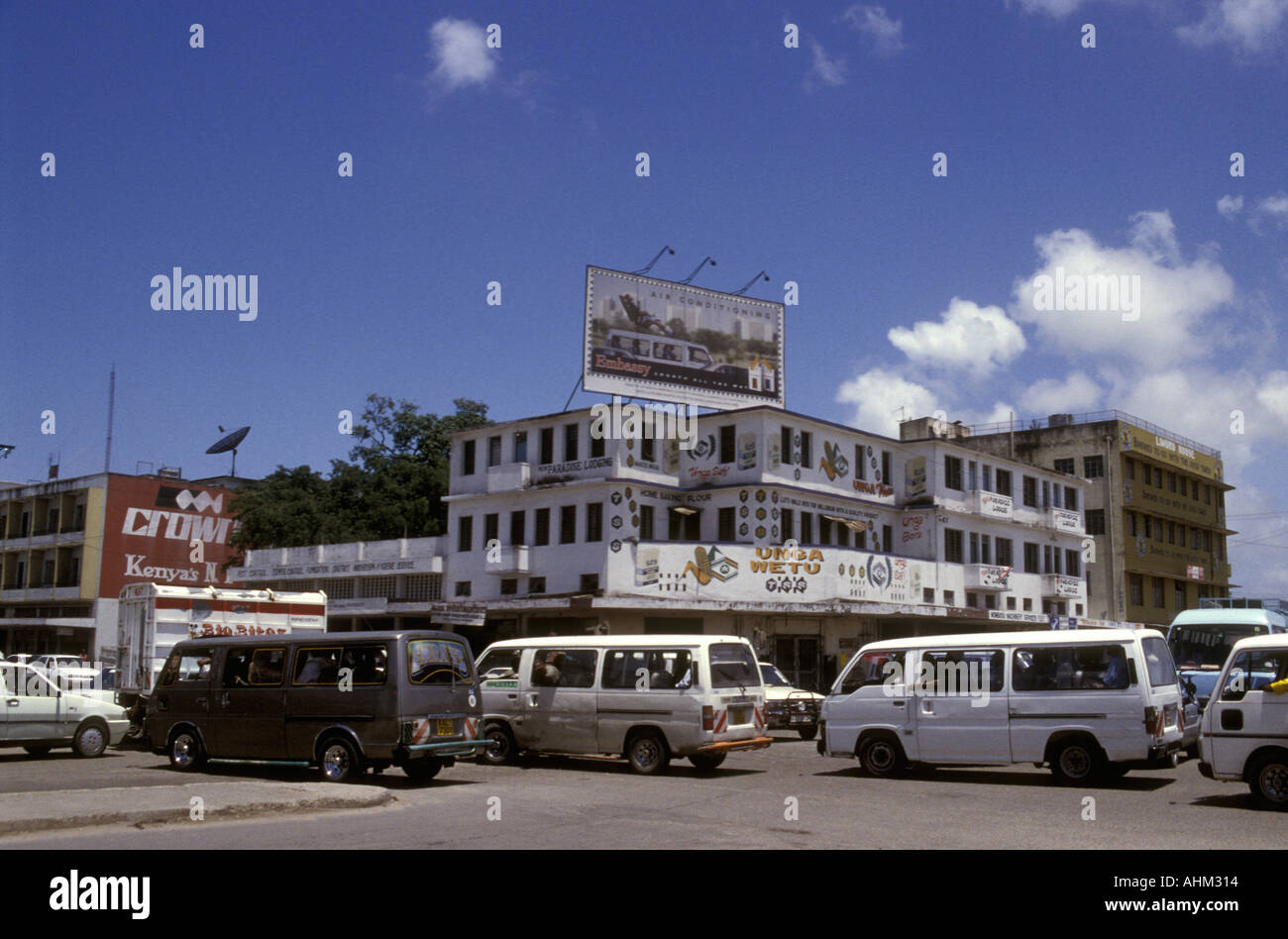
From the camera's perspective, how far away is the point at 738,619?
3856cm

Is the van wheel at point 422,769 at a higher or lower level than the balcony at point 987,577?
lower

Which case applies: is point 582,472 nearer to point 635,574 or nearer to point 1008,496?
point 635,574

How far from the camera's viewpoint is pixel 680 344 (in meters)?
42.7

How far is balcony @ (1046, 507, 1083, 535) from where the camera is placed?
5241 centimetres

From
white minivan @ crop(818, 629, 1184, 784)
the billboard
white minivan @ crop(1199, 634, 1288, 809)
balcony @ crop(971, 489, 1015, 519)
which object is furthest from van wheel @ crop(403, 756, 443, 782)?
balcony @ crop(971, 489, 1015, 519)

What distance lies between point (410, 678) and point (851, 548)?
88.7 feet

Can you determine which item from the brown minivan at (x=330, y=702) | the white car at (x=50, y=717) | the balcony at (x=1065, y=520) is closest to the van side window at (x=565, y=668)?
the brown minivan at (x=330, y=702)

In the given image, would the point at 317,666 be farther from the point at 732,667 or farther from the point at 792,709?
the point at 792,709

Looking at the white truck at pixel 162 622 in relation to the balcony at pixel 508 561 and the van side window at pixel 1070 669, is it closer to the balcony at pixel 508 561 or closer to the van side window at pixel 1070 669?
the van side window at pixel 1070 669

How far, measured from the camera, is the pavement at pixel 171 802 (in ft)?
36.8

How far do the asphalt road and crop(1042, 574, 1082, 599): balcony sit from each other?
32576 millimetres

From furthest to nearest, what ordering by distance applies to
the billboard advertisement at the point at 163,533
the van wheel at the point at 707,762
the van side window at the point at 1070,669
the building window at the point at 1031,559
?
the billboard advertisement at the point at 163,533 → the building window at the point at 1031,559 → the van wheel at the point at 707,762 → the van side window at the point at 1070,669

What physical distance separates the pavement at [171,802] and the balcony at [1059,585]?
138 ft
